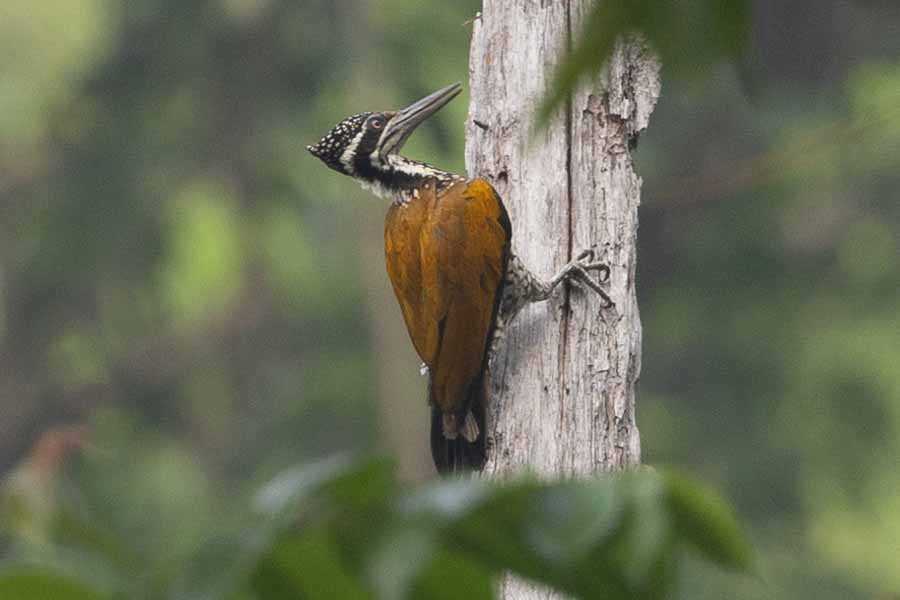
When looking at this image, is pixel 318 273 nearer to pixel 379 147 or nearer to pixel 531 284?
pixel 379 147

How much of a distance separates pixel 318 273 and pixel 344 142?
1452 cm

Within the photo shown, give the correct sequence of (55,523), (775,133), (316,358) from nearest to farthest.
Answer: (55,523) → (775,133) → (316,358)

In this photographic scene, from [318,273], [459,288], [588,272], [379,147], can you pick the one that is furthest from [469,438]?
[318,273]

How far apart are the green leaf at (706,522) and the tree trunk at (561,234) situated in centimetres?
277

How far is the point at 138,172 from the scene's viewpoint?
1841 cm

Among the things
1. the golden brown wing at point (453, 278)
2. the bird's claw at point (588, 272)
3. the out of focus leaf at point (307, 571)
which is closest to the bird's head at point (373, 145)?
the golden brown wing at point (453, 278)

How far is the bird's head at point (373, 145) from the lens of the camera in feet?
16.3

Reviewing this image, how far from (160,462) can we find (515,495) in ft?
55.3

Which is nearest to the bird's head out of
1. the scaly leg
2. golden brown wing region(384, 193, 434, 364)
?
golden brown wing region(384, 193, 434, 364)

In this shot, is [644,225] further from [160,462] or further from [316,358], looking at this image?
[160,462]

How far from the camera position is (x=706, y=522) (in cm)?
128

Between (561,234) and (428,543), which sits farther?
(561,234)

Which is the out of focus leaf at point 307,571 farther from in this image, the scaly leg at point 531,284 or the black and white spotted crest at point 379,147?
the black and white spotted crest at point 379,147

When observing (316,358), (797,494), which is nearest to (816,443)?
(797,494)
